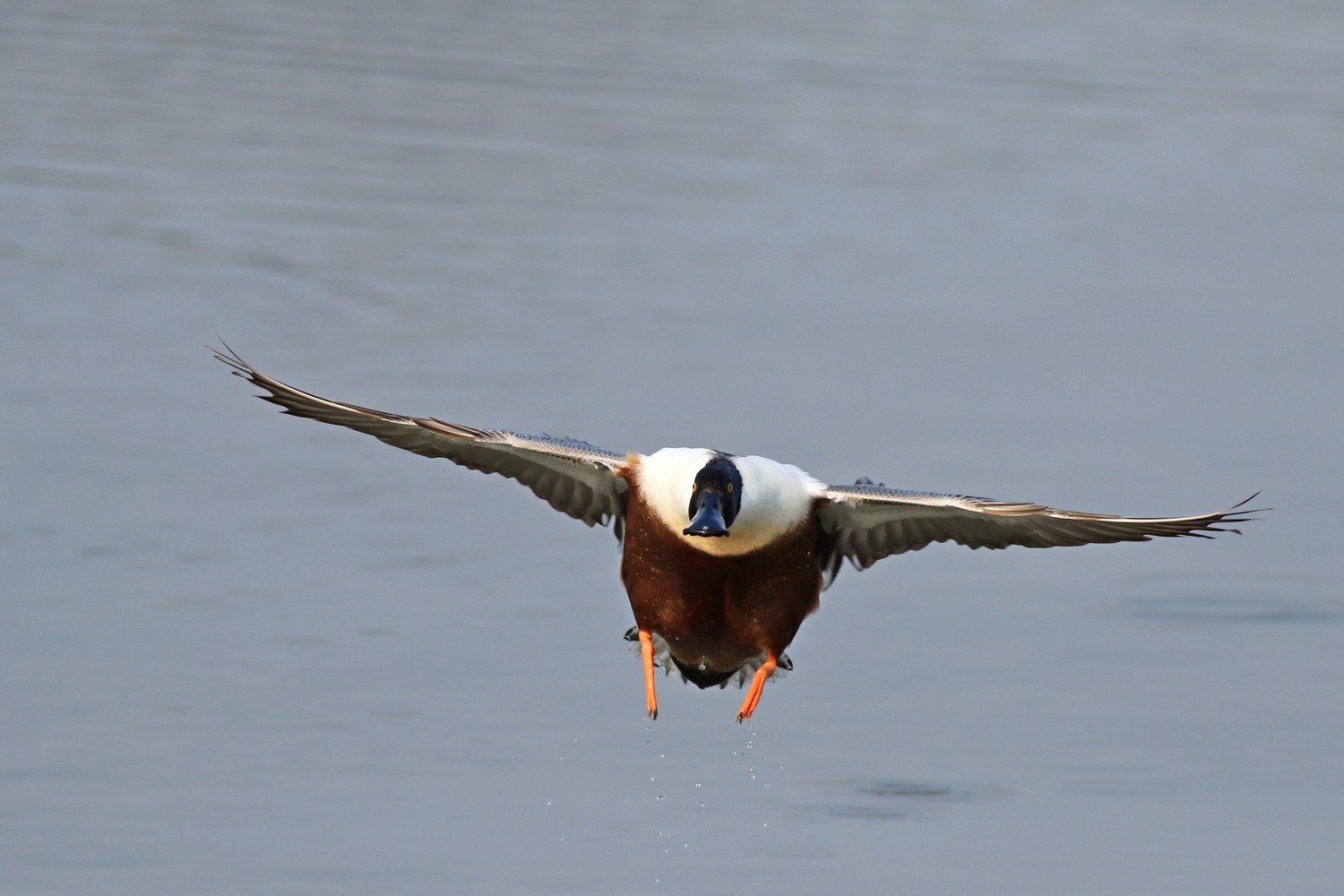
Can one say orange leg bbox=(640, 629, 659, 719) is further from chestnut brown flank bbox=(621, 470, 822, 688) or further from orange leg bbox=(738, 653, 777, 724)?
orange leg bbox=(738, 653, 777, 724)

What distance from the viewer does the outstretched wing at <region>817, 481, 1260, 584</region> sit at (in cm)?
789

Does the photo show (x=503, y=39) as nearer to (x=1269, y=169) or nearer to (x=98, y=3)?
(x=98, y=3)

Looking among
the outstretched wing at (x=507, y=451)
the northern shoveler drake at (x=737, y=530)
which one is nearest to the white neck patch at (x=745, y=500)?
the northern shoveler drake at (x=737, y=530)

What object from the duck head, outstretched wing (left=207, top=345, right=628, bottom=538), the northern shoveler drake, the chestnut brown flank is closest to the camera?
the duck head

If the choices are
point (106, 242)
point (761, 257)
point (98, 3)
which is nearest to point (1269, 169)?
point (761, 257)

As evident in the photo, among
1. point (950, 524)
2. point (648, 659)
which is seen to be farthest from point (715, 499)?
point (950, 524)

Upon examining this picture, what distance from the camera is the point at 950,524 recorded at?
862cm

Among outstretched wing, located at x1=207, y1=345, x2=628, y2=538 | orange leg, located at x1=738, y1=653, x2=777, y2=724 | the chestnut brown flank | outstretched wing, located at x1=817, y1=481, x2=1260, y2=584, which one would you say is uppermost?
outstretched wing, located at x1=207, y1=345, x2=628, y2=538

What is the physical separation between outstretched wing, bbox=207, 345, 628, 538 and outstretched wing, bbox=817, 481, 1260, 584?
87cm

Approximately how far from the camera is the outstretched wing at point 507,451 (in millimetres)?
8594

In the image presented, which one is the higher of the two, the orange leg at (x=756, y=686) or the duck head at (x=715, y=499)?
the duck head at (x=715, y=499)

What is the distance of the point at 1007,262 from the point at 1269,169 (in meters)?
4.28

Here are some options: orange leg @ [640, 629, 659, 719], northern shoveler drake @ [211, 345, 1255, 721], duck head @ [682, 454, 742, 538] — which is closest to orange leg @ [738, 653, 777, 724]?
northern shoveler drake @ [211, 345, 1255, 721]

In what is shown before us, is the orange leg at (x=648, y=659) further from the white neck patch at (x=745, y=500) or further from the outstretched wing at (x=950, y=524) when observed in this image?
the outstretched wing at (x=950, y=524)
